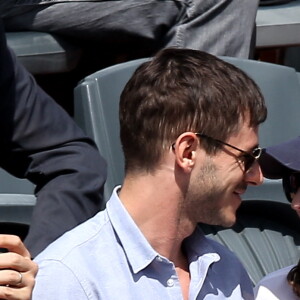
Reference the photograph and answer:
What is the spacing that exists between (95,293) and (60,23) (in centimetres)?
164

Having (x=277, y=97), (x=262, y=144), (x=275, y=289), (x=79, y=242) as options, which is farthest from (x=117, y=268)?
(x=277, y=97)

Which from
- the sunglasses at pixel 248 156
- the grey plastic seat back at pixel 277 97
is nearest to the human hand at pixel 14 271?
the sunglasses at pixel 248 156

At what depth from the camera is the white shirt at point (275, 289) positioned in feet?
5.86

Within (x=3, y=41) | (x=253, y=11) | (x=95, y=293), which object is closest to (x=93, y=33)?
(x=253, y=11)

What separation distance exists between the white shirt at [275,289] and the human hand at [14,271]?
2.07 ft

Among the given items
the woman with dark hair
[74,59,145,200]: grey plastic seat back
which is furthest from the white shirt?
[74,59,145,200]: grey plastic seat back

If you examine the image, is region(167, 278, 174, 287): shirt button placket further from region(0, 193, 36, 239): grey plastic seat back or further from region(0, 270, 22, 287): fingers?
region(0, 193, 36, 239): grey plastic seat back

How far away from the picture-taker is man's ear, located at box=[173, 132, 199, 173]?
1562 mm

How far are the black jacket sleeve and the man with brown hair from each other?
7.9 inches

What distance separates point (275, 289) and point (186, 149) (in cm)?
40

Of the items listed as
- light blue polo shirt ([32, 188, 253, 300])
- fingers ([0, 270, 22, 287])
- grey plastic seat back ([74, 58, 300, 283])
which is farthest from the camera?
grey plastic seat back ([74, 58, 300, 283])

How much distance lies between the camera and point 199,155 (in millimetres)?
1591

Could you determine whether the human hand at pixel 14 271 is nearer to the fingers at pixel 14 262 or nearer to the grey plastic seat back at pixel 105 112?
the fingers at pixel 14 262

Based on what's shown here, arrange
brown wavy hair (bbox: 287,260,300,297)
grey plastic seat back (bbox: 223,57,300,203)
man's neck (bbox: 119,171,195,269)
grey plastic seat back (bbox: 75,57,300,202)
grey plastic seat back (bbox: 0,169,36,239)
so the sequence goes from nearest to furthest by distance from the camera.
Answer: man's neck (bbox: 119,171,195,269) → brown wavy hair (bbox: 287,260,300,297) → grey plastic seat back (bbox: 0,169,36,239) → grey plastic seat back (bbox: 75,57,300,202) → grey plastic seat back (bbox: 223,57,300,203)
